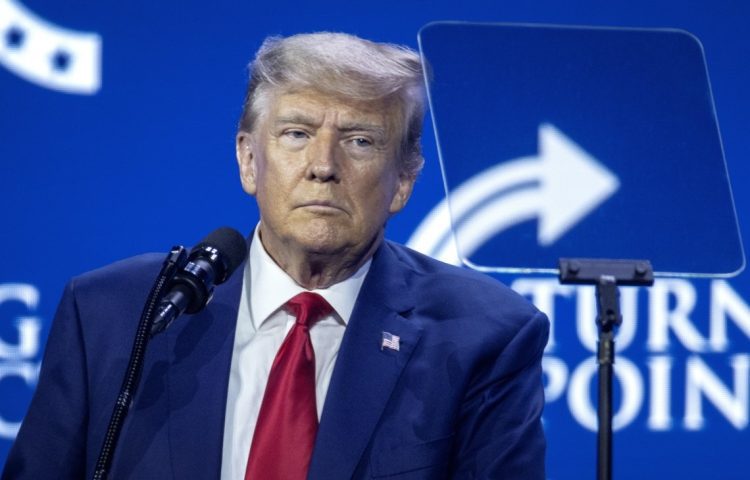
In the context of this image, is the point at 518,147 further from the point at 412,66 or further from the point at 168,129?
the point at 168,129

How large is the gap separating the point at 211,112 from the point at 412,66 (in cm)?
80

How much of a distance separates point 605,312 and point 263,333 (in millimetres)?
573

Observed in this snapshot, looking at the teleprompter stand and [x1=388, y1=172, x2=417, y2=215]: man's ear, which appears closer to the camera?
the teleprompter stand

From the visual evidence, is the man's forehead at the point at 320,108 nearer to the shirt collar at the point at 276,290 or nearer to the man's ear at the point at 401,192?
the man's ear at the point at 401,192

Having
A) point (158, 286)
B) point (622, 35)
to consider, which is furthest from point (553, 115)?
point (158, 286)

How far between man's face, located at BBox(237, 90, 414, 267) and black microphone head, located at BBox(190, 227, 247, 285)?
0.29 metres

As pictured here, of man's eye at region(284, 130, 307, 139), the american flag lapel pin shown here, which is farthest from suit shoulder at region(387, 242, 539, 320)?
man's eye at region(284, 130, 307, 139)

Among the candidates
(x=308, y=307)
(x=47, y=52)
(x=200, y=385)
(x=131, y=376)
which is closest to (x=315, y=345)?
(x=308, y=307)

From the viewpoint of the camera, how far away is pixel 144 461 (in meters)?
1.80

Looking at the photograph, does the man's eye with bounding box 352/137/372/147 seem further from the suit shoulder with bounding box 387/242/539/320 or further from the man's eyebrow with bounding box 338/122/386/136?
the suit shoulder with bounding box 387/242/539/320

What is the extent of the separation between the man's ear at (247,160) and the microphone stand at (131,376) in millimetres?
565

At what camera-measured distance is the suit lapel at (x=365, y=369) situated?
1811 mm

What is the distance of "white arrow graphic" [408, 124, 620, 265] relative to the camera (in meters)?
2.10

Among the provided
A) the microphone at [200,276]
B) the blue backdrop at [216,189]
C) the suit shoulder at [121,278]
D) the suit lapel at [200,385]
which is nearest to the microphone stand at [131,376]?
the microphone at [200,276]
